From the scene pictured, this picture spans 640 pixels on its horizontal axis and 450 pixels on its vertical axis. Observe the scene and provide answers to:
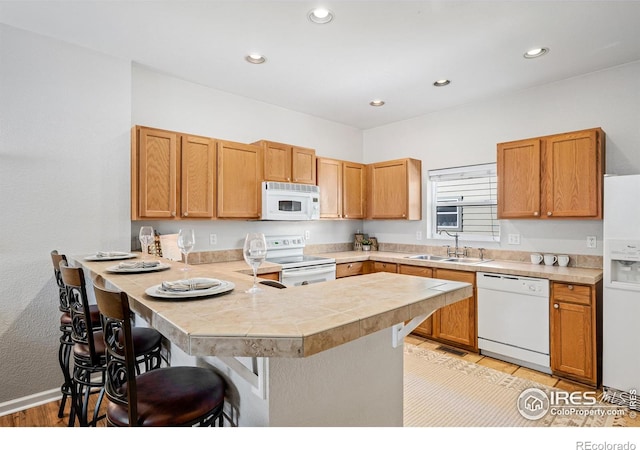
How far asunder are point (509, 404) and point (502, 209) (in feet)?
6.17

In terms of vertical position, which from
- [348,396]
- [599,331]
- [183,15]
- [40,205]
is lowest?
[599,331]

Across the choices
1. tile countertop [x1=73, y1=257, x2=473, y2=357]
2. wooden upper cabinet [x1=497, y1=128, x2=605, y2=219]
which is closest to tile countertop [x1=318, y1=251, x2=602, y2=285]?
wooden upper cabinet [x1=497, y1=128, x2=605, y2=219]

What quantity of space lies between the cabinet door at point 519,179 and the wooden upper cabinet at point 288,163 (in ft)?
6.91

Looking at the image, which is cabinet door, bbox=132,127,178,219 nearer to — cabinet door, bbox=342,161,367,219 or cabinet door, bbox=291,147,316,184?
cabinet door, bbox=291,147,316,184

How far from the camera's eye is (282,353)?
88cm

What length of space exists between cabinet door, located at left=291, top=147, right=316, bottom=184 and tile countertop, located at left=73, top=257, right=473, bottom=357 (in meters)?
2.55

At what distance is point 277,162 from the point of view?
3.92 metres

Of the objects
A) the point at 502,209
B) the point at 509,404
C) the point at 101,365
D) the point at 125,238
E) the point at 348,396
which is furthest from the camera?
the point at 502,209

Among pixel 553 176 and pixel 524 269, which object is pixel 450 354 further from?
pixel 553 176

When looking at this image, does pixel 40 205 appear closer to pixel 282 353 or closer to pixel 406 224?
pixel 282 353

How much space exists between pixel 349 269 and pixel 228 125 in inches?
87.0

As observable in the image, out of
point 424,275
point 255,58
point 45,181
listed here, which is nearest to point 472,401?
point 424,275

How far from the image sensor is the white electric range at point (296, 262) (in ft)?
11.8
